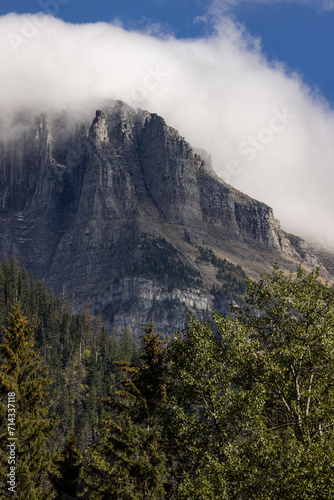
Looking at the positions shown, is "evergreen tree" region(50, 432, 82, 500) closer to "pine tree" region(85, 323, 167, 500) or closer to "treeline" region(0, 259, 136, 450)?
"pine tree" region(85, 323, 167, 500)

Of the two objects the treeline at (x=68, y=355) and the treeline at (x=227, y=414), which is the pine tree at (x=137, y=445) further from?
the treeline at (x=68, y=355)

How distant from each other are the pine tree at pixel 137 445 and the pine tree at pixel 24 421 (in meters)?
3.97

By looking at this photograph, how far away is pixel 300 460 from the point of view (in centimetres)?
2559

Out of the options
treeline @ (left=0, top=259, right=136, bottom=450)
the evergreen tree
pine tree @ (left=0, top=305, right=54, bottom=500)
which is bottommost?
treeline @ (left=0, top=259, right=136, bottom=450)

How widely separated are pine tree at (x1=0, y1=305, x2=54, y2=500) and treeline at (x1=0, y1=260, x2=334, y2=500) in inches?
3.3

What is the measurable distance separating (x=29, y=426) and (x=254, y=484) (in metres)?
17.5

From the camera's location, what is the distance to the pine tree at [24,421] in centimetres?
3716

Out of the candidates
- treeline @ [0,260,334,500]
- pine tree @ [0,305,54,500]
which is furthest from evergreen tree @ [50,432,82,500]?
pine tree @ [0,305,54,500]

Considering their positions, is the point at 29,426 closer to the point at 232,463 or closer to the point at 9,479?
the point at 9,479

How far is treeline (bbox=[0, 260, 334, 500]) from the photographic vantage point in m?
27.1

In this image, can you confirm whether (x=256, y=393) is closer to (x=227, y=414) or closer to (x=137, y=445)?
(x=227, y=414)

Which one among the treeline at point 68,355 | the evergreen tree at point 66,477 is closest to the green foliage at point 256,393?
the evergreen tree at point 66,477

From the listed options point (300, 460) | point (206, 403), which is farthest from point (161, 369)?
point (300, 460)

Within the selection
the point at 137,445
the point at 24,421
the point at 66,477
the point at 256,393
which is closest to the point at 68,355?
the point at 66,477
